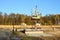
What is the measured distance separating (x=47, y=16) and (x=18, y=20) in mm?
15025

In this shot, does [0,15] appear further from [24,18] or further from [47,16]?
[47,16]

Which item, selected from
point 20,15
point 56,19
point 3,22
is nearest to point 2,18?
point 3,22

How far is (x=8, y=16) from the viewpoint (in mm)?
81000

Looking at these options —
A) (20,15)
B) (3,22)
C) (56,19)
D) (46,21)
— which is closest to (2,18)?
(3,22)

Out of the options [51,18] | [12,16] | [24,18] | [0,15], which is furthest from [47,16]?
[0,15]

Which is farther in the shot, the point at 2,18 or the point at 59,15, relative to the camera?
the point at 59,15

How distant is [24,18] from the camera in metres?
79.0

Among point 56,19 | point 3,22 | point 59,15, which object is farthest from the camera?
point 59,15

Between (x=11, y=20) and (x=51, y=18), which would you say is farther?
(x=51, y=18)

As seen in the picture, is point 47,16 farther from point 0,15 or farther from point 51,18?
point 0,15

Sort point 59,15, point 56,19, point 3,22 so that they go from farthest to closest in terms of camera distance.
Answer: point 59,15 → point 56,19 → point 3,22

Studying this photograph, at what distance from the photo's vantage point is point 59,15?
8625 centimetres

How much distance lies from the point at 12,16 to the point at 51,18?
19.3 metres

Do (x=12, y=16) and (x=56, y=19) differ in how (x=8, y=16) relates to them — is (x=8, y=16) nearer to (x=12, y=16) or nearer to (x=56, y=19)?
(x=12, y=16)
